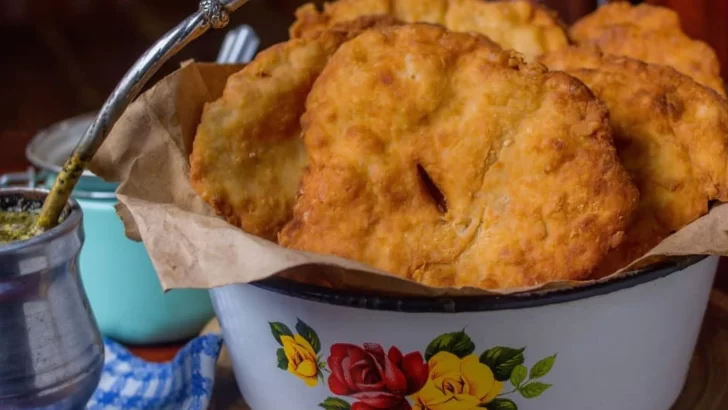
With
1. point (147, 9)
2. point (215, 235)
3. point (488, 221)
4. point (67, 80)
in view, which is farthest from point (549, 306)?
point (147, 9)

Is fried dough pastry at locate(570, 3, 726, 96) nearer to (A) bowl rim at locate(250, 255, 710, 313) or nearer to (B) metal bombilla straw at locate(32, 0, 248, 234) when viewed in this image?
(A) bowl rim at locate(250, 255, 710, 313)

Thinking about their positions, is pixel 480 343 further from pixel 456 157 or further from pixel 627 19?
pixel 627 19

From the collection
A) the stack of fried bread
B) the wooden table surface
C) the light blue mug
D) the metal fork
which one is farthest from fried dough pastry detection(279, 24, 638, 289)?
the wooden table surface

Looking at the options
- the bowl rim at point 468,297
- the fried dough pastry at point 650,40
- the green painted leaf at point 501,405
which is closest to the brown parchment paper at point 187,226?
the bowl rim at point 468,297

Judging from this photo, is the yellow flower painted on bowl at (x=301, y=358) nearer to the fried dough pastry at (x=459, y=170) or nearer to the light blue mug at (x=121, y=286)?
the fried dough pastry at (x=459, y=170)

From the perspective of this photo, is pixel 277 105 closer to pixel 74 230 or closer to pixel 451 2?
pixel 74 230
